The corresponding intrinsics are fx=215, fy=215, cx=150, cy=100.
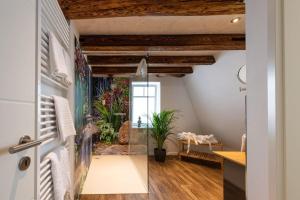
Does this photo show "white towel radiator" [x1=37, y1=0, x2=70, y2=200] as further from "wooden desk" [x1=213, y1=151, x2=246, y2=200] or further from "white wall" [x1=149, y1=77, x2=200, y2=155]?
"white wall" [x1=149, y1=77, x2=200, y2=155]

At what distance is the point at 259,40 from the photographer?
1149 mm

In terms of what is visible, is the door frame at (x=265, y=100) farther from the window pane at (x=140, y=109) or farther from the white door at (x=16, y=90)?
the window pane at (x=140, y=109)

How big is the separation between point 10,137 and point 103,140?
4664mm

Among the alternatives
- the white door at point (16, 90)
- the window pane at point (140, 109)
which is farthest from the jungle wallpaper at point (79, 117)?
the white door at point (16, 90)

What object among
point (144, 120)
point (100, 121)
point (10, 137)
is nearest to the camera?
point (10, 137)

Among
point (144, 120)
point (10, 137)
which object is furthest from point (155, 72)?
point (10, 137)

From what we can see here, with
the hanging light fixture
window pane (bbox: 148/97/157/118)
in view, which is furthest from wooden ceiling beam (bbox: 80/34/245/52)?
window pane (bbox: 148/97/157/118)

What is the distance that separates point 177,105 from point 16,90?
16.7 feet

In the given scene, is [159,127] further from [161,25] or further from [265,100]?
[265,100]

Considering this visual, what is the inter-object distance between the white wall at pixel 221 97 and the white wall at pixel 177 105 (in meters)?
0.19

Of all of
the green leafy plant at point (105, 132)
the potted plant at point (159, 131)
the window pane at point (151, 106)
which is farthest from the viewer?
the green leafy plant at point (105, 132)

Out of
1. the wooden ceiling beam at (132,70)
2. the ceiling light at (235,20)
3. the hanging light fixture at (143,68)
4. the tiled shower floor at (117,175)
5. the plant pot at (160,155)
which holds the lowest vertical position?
the tiled shower floor at (117,175)

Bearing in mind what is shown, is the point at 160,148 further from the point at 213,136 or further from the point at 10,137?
the point at 10,137
